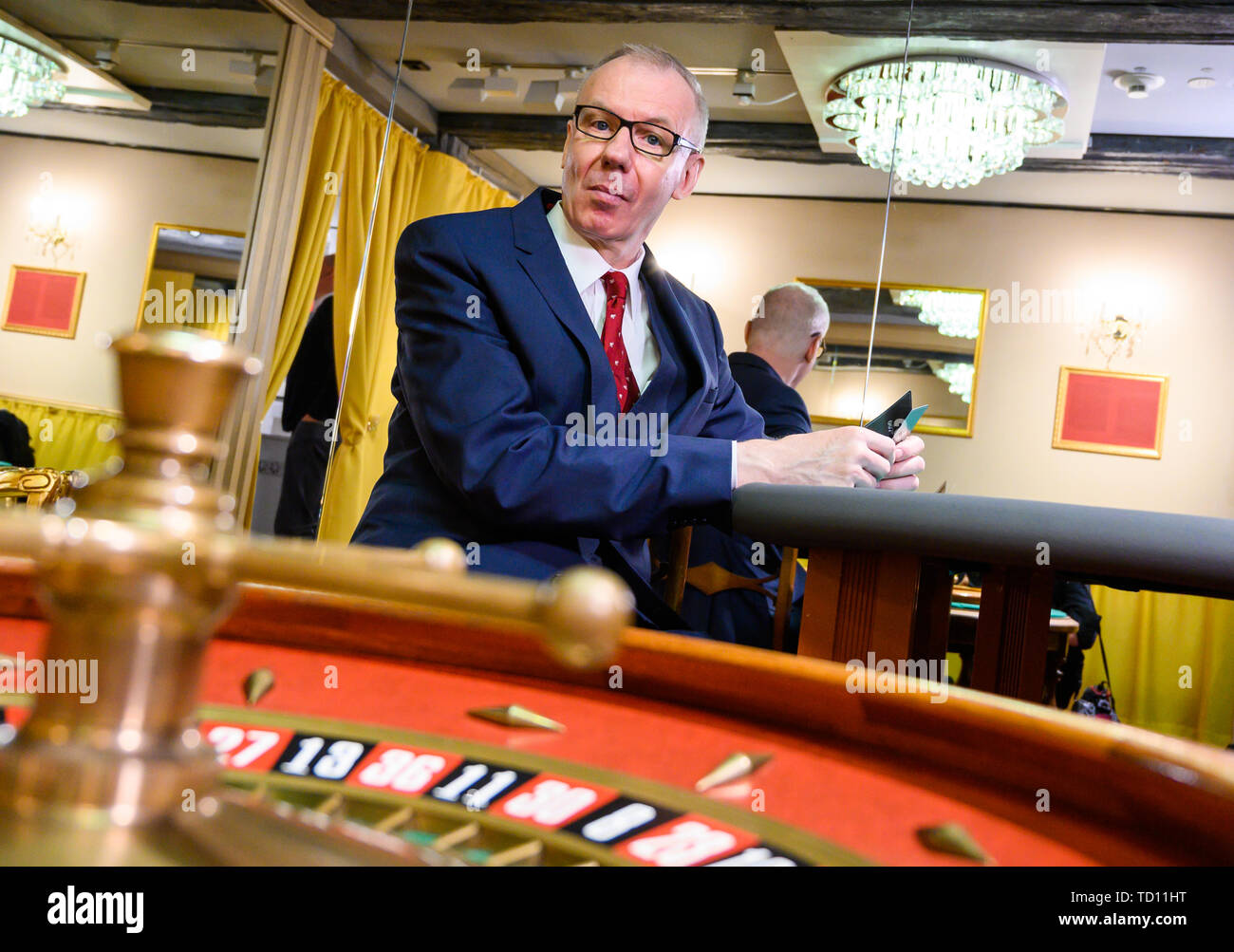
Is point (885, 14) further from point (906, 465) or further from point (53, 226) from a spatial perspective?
point (53, 226)

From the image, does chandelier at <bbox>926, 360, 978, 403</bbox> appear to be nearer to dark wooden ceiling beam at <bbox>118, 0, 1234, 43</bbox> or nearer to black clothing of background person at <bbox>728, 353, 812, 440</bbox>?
dark wooden ceiling beam at <bbox>118, 0, 1234, 43</bbox>

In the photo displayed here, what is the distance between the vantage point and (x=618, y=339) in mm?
1561

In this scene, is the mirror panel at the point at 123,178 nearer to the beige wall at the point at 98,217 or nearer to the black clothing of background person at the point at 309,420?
the beige wall at the point at 98,217

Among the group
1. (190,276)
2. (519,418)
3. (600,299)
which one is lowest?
(519,418)

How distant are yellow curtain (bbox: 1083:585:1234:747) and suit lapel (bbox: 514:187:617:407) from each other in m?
5.34

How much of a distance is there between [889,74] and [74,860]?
5087 millimetres

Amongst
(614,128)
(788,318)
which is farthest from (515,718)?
(788,318)

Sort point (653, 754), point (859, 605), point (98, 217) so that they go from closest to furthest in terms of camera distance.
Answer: point (653, 754) → point (859, 605) → point (98, 217)

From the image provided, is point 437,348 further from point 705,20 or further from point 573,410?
point 705,20

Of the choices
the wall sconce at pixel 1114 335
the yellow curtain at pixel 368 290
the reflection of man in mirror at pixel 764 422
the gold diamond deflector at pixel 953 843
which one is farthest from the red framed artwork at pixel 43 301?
the wall sconce at pixel 1114 335

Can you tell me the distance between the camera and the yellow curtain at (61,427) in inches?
190

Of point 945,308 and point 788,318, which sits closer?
point 788,318

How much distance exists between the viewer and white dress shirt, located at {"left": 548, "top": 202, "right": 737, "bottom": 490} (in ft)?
5.18

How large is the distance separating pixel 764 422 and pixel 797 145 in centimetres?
415
